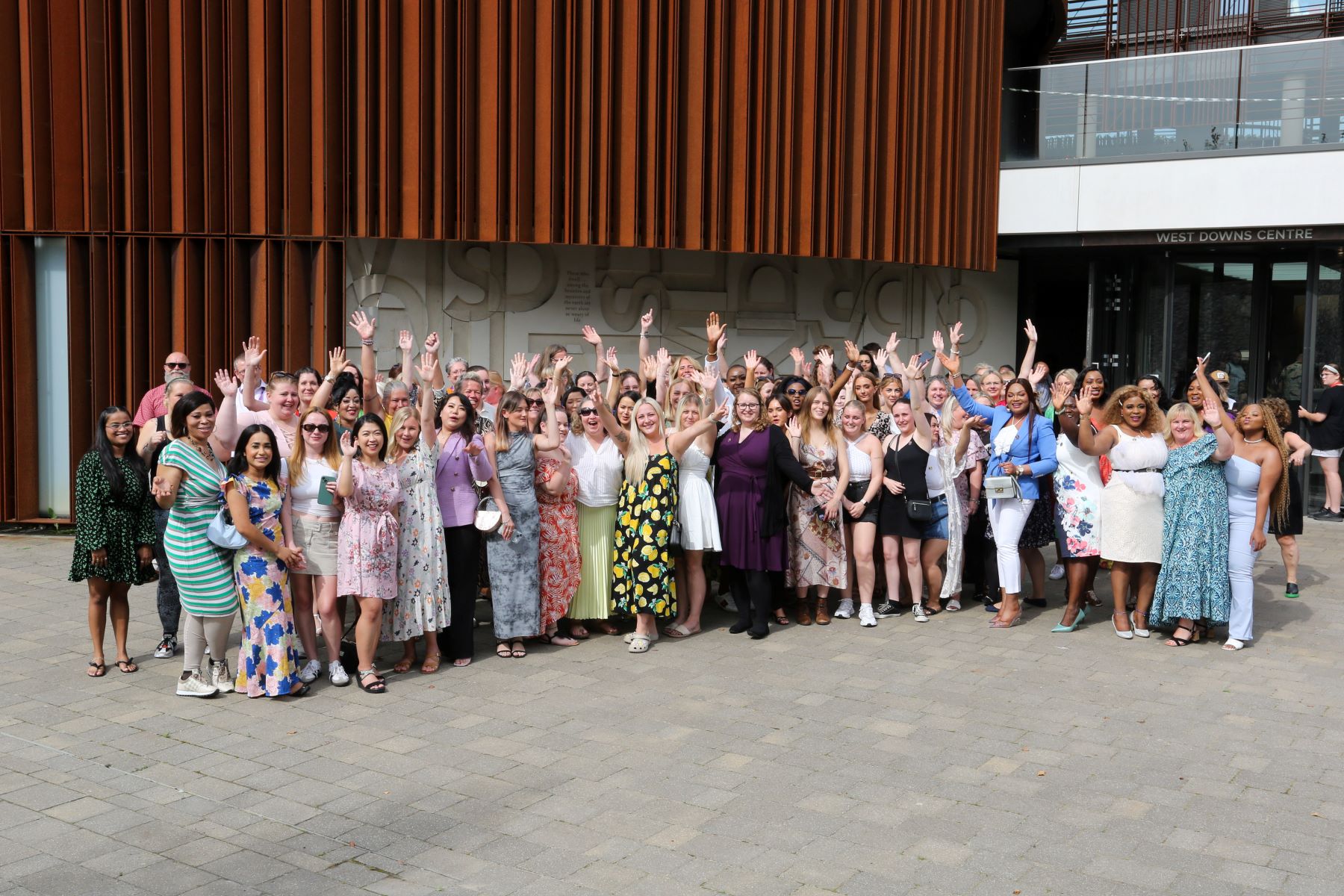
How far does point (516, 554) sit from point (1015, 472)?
3.49 metres

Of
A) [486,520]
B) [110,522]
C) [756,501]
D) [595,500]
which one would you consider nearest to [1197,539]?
[756,501]

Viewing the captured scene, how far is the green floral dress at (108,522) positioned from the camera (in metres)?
7.09

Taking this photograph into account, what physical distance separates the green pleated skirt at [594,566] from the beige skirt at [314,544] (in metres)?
1.76

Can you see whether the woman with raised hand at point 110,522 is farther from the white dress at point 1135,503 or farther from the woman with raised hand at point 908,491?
the white dress at point 1135,503

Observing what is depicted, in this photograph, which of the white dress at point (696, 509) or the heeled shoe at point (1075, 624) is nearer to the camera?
the white dress at point (696, 509)

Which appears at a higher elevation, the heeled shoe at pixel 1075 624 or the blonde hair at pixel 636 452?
the blonde hair at pixel 636 452

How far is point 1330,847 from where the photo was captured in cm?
494

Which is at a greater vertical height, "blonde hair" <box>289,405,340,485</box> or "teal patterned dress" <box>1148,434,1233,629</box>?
"blonde hair" <box>289,405,340,485</box>

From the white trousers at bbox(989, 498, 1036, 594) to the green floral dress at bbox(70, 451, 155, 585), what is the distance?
218 inches

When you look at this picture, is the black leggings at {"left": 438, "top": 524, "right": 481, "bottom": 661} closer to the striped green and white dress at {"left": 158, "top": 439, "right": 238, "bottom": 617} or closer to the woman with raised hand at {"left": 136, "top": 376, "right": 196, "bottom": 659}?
the striped green and white dress at {"left": 158, "top": 439, "right": 238, "bottom": 617}

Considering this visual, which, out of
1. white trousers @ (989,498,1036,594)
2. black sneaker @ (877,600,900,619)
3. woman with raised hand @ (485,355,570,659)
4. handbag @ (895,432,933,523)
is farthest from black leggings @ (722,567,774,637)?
white trousers @ (989,498,1036,594)

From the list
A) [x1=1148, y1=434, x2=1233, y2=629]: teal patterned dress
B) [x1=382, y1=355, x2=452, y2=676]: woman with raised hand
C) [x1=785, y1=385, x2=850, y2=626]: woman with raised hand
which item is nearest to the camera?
[x1=382, y1=355, x2=452, y2=676]: woman with raised hand

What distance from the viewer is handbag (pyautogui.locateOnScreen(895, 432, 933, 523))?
876cm

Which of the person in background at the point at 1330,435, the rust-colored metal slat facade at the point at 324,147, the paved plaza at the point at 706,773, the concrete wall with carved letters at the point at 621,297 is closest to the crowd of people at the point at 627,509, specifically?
the paved plaza at the point at 706,773
